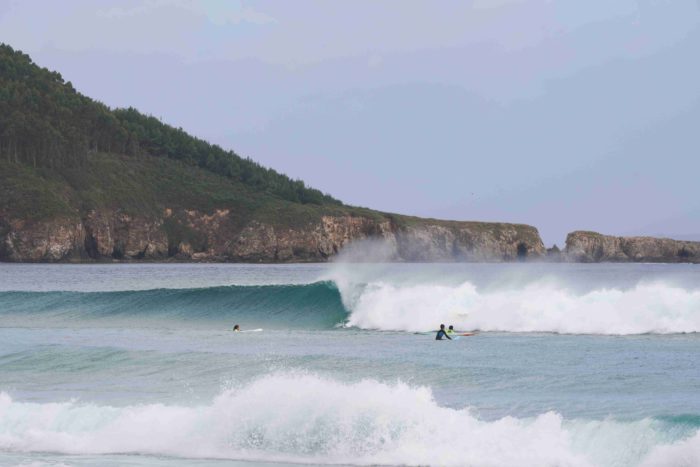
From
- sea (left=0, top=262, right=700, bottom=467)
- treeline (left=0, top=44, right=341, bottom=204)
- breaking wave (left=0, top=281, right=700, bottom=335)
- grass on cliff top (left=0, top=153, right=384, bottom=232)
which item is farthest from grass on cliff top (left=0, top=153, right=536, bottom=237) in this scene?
sea (left=0, top=262, right=700, bottom=467)

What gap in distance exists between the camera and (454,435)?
1347 cm

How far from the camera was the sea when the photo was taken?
1341 centimetres

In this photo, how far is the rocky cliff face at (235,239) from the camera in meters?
101

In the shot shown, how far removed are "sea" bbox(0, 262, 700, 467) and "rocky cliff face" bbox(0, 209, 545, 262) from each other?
68.5m

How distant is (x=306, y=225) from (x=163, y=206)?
57.4ft

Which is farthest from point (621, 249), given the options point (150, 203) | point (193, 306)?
point (193, 306)

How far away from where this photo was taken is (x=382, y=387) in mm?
15055

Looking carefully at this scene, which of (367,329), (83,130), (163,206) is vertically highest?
(83,130)

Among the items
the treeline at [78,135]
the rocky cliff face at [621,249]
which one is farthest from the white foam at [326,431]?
the rocky cliff face at [621,249]

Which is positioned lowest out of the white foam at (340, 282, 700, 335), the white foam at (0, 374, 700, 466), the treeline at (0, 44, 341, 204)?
the white foam at (0, 374, 700, 466)

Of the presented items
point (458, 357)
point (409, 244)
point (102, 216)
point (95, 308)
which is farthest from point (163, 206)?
point (458, 357)

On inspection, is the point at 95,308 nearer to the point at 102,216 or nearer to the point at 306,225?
the point at 102,216

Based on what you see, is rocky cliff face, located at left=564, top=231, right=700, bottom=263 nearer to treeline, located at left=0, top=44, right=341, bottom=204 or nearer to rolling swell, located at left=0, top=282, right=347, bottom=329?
treeline, located at left=0, top=44, right=341, bottom=204

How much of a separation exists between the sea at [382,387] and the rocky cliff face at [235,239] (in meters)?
68.5
